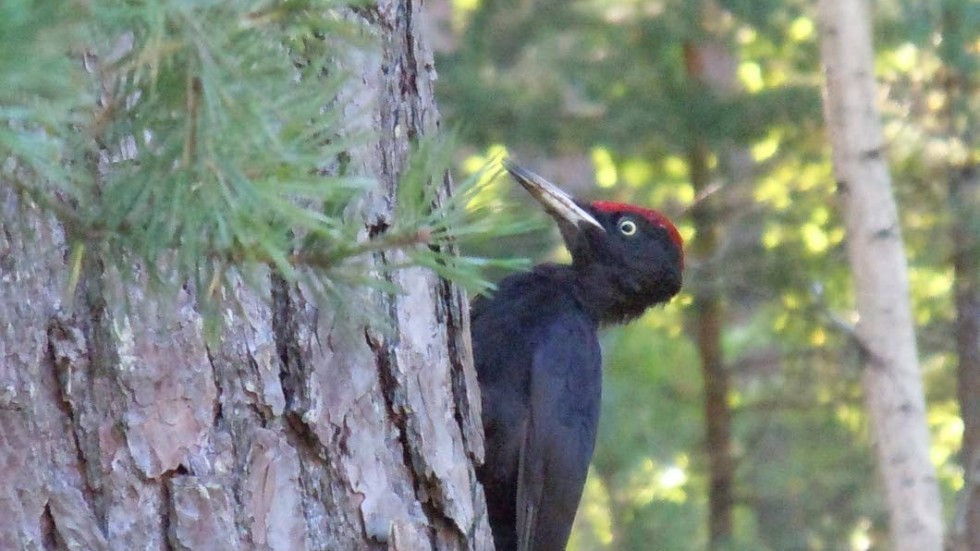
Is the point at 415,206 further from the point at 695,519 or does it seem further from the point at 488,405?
the point at 695,519

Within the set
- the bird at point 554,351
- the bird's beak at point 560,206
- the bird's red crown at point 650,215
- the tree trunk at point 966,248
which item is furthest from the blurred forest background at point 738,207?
the bird's beak at point 560,206

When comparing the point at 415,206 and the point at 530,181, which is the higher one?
the point at 530,181

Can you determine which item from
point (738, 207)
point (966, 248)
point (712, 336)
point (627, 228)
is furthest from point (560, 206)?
point (712, 336)

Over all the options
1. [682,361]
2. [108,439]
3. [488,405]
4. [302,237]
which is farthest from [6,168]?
[682,361]

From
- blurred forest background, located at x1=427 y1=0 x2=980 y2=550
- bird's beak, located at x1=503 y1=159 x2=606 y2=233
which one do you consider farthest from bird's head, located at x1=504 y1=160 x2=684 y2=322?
blurred forest background, located at x1=427 y1=0 x2=980 y2=550

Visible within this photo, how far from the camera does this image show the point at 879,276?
5.06 meters

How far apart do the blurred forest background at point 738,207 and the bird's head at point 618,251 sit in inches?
49.1

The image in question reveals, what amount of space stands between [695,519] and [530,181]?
4.60 metres

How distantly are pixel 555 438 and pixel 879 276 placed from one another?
1899mm

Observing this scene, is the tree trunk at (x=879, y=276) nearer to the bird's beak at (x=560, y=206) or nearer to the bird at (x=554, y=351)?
the bird at (x=554, y=351)

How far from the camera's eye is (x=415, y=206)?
57.1 inches

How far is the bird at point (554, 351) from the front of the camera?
148 inches

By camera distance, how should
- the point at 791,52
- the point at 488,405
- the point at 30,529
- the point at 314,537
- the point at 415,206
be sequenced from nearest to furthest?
1. the point at 415,206
2. the point at 30,529
3. the point at 314,537
4. the point at 488,405
5. the point at 791,52

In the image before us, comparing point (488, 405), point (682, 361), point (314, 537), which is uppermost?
point (682, 361)
